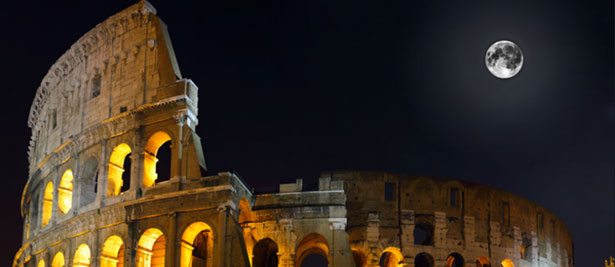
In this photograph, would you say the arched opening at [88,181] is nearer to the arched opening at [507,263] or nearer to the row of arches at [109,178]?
the row of arches at [109,178]

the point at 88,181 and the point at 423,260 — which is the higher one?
the point at 88,181

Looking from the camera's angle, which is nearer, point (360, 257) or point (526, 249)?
point (360, 257)

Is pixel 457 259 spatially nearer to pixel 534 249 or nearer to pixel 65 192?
pixel 534 249

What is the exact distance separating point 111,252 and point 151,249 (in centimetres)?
180

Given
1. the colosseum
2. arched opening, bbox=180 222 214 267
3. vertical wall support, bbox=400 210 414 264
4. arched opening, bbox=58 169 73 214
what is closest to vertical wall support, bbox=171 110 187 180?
the colosseum

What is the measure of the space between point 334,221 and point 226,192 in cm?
524

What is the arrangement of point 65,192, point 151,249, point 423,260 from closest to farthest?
point 151,249
point 65,192
point 423,260

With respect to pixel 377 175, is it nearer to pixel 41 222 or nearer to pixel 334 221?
pixel 334 221

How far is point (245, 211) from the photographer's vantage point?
3400 cm

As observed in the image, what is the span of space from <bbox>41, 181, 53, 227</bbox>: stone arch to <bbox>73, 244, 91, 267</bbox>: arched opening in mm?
5554

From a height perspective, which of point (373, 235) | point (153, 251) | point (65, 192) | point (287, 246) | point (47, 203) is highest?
point (65, 192)

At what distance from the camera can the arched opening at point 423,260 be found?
127ft

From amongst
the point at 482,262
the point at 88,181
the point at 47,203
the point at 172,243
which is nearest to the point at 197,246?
the point at 172,243

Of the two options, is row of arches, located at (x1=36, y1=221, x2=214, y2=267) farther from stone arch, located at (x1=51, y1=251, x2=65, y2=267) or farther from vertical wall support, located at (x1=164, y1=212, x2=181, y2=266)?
vertical wall support, located at (x1=164, y1=212, x2=181, y2=266)
